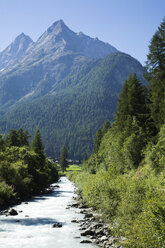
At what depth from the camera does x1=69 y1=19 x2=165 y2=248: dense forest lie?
15164 millimetres

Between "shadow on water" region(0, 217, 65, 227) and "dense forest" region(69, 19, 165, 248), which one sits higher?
"dense forest" region(69, 19, 165, 248)

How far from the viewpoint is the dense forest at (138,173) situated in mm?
15164

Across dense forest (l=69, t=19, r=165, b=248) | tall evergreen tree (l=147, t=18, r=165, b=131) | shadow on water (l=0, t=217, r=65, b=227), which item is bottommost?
shadow on water (l=0, t=217, r=65, b=227)

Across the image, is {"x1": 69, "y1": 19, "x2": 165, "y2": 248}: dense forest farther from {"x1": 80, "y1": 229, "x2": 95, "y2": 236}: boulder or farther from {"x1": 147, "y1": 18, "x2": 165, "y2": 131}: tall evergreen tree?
{"x1": 80, "y1": 229, "x2": 95, "y2": 236}: boulder

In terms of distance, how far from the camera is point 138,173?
43.3 meters

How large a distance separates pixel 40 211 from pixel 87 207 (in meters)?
8.19

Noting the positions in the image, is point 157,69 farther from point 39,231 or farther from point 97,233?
point 39,231

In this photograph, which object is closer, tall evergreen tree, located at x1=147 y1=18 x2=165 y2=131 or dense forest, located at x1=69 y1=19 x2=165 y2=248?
dense forest, located at x1=69 y1=19 x2=165 y2=248

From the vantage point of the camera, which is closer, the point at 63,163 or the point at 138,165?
the point at 138,165

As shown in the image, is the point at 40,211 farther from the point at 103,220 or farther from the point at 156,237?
the point at 156,237

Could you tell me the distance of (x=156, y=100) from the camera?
50.6m

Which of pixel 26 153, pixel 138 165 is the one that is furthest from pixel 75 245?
pixel 26 153

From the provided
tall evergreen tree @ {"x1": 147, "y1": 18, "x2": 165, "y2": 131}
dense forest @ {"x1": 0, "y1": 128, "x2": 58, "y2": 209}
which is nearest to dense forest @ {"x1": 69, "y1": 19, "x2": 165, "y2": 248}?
tall evergreen tree @ {"x1": 147, "y1": 18, "x2": 165, "y2": 131}

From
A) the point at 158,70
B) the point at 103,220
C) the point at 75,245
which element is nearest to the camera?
the point at 75,245
